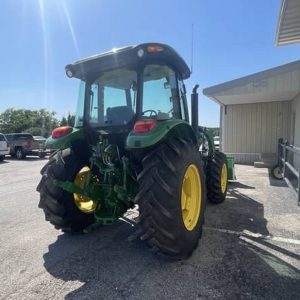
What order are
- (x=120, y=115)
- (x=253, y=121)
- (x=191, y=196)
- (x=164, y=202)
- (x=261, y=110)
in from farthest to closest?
(x=253, y=121), (x=261, y=110), (x=120, y=115), (x=191, y=196), (x=164, y=202)

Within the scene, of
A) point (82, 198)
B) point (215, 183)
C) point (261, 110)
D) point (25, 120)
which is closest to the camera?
point (82, 198)

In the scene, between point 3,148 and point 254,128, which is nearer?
point 254,128

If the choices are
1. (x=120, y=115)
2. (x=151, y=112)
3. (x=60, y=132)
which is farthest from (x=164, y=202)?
(x=60, y=132)

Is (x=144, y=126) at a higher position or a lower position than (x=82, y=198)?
higher

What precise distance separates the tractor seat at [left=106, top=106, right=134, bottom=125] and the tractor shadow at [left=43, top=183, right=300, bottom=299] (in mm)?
1567

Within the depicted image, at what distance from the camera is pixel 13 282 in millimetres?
2930

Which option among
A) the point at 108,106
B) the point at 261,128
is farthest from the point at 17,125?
the point at 108,106

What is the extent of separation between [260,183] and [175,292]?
6426mm

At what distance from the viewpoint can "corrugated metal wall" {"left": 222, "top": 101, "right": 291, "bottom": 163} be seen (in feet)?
41.9

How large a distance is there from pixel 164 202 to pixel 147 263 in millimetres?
791

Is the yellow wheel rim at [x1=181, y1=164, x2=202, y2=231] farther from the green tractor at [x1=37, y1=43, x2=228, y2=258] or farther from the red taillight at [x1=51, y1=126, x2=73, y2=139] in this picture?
the red taillight at [x1=51, y1=126, x2=73, y2=139]

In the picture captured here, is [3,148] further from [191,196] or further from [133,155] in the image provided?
[191,196]

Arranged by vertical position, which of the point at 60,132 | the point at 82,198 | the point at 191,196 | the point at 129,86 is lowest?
the point at 82,198

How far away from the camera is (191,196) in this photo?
3820 millimetres
